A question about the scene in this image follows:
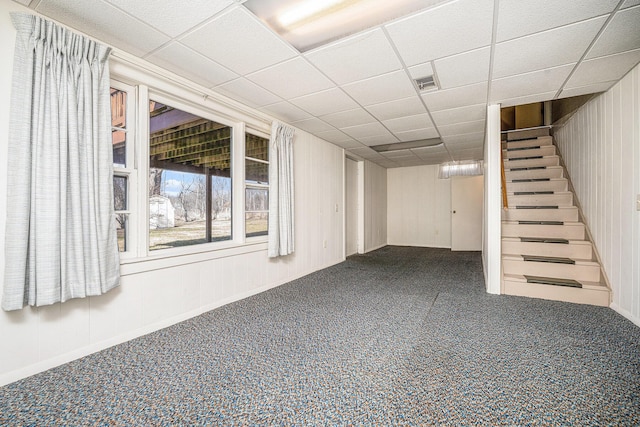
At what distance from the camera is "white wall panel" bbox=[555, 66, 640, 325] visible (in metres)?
2.44

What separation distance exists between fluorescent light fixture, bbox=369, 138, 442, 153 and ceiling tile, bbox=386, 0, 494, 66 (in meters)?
3.05

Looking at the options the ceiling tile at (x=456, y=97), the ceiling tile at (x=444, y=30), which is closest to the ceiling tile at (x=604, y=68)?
the ceiling tile at (x=456, y=97)

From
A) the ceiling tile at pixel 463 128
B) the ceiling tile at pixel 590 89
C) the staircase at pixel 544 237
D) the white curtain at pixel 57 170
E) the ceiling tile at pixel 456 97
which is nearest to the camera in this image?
the white curtain at pixel 57 170

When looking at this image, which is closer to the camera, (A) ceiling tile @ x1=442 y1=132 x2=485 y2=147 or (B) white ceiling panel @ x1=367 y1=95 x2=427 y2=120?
(B) white ceiling panel @ x1=367 y1=95 x2=427 y2=120

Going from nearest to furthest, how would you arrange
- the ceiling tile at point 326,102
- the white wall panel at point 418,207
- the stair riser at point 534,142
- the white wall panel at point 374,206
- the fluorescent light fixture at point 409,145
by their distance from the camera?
1. the ceiling tile at point 326,102
2. the stair riser at point 534,142
3. the fluorescent light fixture at point 409,145
4. the white wall panel at point 374,206
5. the white wall panel at point 418,207

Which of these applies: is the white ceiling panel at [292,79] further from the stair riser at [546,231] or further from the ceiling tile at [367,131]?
the stair riser at [546,231]

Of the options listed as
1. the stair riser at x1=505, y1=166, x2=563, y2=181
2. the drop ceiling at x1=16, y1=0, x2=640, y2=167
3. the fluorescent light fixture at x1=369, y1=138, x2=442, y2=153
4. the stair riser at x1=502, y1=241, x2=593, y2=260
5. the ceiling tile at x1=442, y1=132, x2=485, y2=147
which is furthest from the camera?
the fluorescent light fixture at x1=369, y1=138, x2=442, y2=153

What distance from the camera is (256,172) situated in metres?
3.59

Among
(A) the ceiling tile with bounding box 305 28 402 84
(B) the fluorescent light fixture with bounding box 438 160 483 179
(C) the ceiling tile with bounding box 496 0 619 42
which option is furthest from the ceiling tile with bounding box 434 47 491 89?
(B) the fluorescent light fixture with bounding box 438 160 483 179

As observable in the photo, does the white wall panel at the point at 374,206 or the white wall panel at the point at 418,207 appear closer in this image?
the white wall panel at the point at 374,206

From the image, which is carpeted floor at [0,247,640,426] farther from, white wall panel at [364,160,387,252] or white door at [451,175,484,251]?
white door at [451,175,484,251]

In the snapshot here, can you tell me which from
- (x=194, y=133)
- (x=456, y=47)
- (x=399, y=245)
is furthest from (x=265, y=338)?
(x=399, y=245)

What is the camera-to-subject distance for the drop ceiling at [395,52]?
68.9 inches

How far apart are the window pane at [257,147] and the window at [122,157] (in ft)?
4.43
